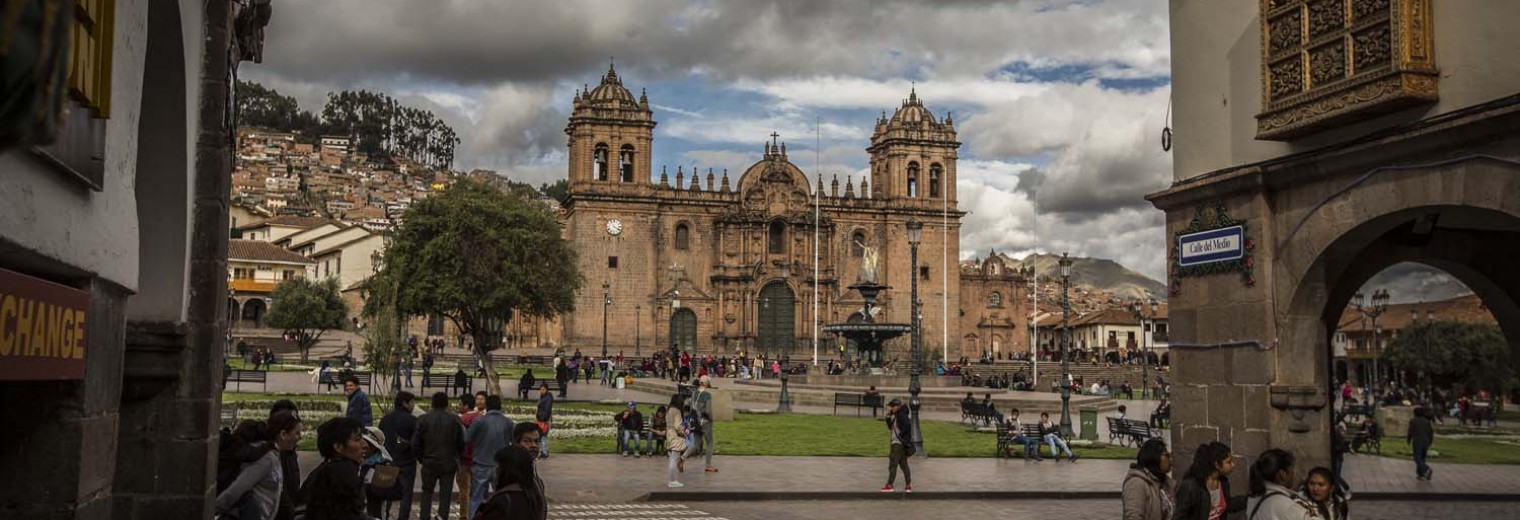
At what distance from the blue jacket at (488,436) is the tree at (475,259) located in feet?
70.6

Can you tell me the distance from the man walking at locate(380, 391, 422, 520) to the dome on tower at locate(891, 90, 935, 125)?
58.7m

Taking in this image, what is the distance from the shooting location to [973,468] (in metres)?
17.6

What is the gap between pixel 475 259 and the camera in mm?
32438

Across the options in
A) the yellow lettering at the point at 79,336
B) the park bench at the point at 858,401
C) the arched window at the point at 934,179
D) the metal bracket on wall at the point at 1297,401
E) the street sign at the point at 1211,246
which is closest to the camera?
the yellow lettering at the point at 79,336

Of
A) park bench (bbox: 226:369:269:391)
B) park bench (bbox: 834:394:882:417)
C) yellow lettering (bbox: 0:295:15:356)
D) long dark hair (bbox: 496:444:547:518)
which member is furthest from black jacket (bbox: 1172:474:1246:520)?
park bench (bbox: 226:369:269:391)

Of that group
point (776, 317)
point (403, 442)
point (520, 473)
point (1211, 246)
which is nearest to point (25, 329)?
point (520, 473)

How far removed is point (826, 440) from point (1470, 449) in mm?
12982

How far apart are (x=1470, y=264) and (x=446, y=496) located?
914 cm

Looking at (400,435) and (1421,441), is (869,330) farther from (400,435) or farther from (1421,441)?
(400,435)

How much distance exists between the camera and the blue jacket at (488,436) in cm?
1057

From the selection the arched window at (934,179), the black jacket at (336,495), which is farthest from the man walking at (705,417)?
the arched window at (934,179)

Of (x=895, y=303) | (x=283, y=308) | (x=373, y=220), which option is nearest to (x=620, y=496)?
(x=283, y=308)

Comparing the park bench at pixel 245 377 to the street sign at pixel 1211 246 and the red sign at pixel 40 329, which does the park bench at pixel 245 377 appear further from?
the red sign at pixel 40 329

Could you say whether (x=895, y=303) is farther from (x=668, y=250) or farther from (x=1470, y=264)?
(x=1470, y=264)
